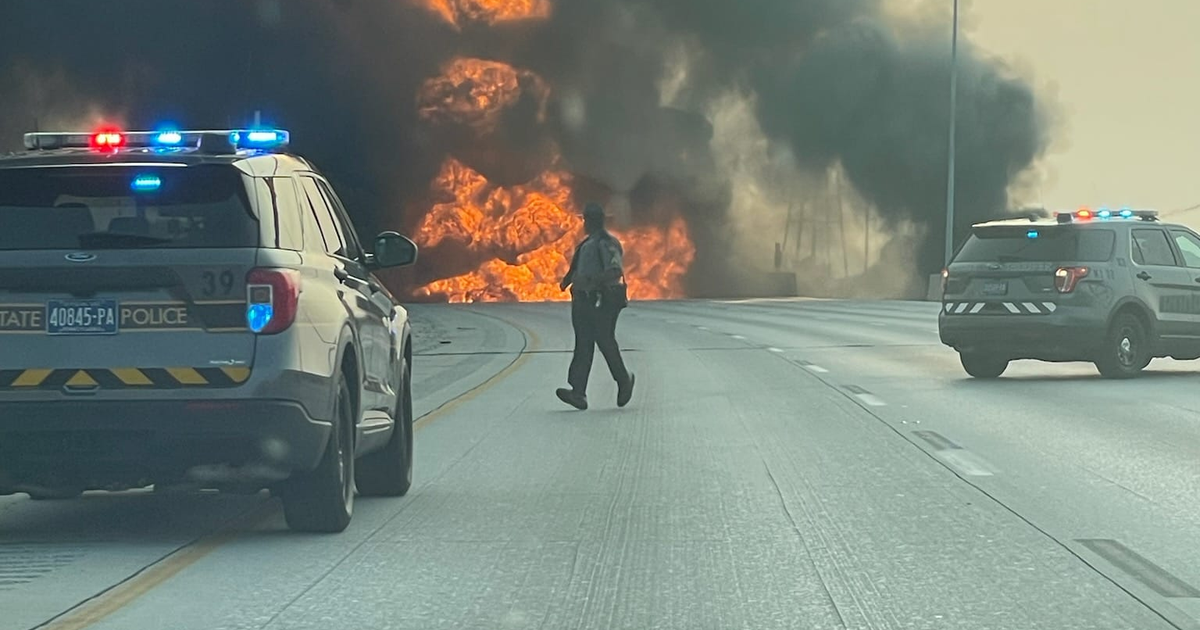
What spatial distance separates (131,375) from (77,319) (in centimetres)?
34

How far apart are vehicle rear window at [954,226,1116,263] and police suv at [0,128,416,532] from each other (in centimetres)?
1200

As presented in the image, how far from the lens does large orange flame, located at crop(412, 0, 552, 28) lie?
192ft

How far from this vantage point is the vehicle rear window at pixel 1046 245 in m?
18.5

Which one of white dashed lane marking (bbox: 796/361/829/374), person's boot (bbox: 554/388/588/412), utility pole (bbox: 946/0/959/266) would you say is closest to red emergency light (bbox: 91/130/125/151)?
person's boot (bbox: 554/388/588/412)

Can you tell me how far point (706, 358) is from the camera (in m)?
23.4

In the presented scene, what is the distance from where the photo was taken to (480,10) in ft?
193

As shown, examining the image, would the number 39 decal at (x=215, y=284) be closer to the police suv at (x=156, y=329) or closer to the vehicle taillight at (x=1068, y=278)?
the police suv at (x=156, y=329)

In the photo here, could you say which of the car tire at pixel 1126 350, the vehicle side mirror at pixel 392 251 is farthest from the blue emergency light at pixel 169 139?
the car tire at pixel 1126 350

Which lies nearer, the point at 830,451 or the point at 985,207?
the point at 830,451

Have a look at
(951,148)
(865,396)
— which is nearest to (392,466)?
(865,396)

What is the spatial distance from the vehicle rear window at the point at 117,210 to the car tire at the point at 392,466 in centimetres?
225

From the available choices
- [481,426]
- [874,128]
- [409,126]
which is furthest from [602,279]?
[874,128]

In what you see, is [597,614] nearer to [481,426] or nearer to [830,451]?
[830,451]

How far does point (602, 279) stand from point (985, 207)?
5307 centimetres
